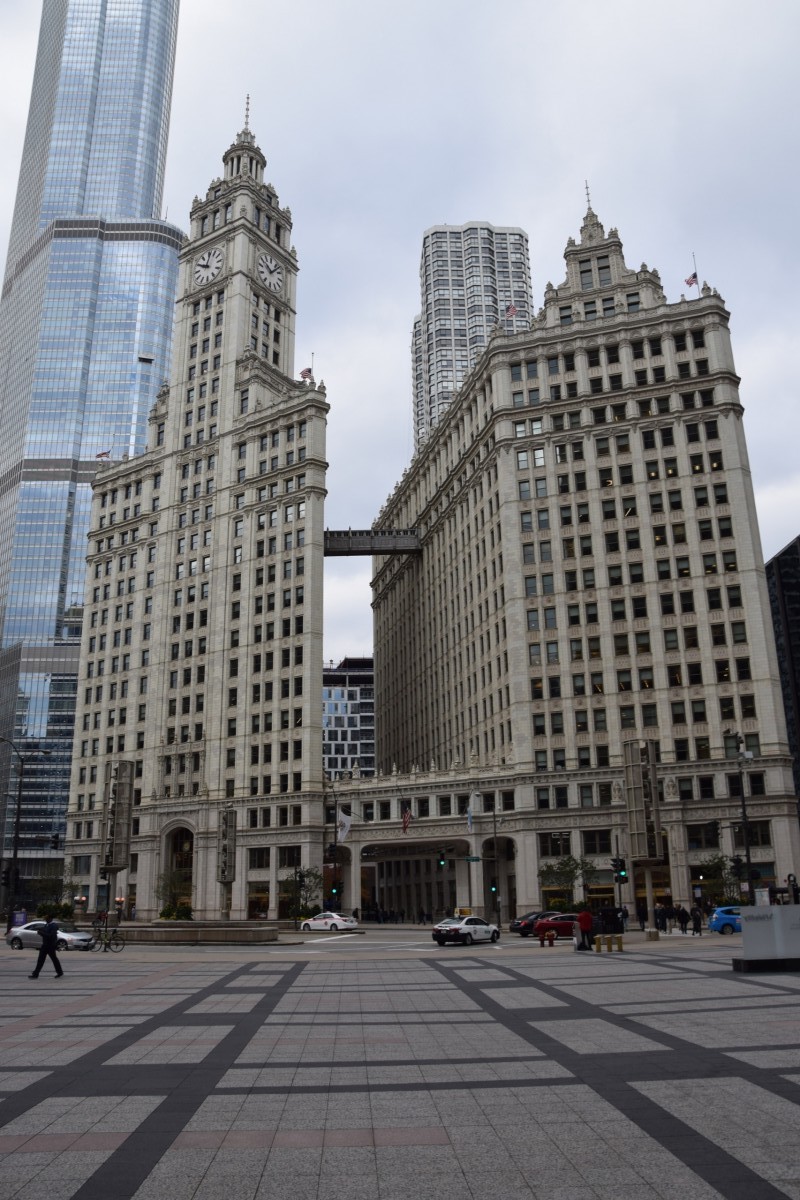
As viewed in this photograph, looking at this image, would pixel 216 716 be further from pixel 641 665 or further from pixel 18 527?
pixel 18 527

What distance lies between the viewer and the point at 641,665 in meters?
79.8

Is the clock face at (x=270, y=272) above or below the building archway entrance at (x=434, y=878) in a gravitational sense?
above

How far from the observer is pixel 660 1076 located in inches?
510

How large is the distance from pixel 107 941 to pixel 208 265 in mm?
88875

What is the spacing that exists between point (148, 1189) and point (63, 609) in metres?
183

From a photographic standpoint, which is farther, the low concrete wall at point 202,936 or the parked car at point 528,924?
the parked car at point 528,924

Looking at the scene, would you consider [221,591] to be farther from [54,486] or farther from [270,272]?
[54,486]

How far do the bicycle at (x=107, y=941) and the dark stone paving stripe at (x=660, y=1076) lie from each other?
103 ft

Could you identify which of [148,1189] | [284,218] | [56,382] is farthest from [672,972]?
[56,382]

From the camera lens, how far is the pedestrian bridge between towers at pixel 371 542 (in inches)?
4370

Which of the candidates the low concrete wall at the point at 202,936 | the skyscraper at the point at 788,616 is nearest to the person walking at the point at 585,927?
the low concrete wall at the point at 202,936

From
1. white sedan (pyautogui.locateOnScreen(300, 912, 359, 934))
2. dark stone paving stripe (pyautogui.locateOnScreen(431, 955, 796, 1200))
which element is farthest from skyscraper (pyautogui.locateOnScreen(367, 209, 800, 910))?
dark stone paving stripe (pyautogui.locateOnScreen(431, 955, 796, 1200))

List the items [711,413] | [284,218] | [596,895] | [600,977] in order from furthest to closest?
[284,218] → [711,413] → [596,895] → [600,977]

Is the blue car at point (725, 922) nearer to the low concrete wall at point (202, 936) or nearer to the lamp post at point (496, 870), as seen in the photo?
the low concrete wall at point (202, 936)
